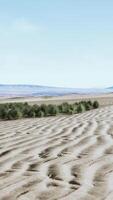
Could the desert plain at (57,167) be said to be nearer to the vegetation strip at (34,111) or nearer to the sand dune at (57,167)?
the sand dune at (57,167)

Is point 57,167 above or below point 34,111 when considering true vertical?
below

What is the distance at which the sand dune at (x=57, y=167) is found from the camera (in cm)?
347

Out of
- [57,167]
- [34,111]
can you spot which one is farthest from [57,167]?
[34,111]

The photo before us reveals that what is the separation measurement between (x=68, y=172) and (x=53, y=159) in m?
0.73

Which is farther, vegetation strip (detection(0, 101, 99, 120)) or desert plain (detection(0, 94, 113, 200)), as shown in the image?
vegetation strip (detection(0, 101, 99, 120))

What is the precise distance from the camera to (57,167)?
445 centimetres

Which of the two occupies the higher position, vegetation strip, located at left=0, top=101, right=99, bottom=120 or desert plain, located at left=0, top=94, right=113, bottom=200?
vegetation strip, located at left=0, top=101, right=99, bottom=120

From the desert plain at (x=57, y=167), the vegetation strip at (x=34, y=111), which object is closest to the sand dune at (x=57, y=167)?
the desert plain at (x=57, y=167)

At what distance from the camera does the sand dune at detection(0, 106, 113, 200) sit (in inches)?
136

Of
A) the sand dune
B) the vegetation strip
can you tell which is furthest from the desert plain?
the vegetation strip

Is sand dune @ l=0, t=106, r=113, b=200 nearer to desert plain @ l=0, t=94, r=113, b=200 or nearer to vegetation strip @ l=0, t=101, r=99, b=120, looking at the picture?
desert plain @ l=0, t=94, r=113, b=200

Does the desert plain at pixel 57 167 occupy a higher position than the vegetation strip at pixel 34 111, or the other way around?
the vegetation strip at pixel 34 111

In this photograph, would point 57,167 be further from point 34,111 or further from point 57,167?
point 34,111

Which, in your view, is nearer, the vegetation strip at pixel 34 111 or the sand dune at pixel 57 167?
the sand dune at pixel 57 167
